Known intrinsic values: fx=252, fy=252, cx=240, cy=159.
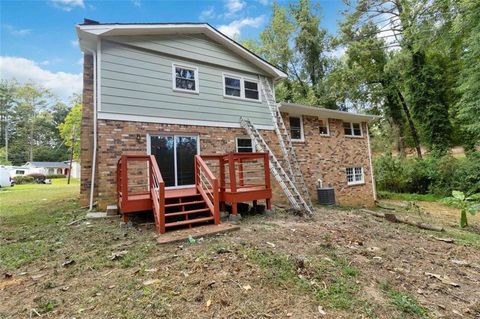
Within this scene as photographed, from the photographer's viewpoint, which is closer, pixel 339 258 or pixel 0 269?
pixel 0 269

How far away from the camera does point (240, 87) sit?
1030 centimetres

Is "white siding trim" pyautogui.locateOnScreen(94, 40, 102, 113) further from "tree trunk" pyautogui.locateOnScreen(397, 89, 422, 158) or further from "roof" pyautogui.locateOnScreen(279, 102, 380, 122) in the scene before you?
"tree trunk" pyautogui.locateOnScreen(397, 89, 422, 158)

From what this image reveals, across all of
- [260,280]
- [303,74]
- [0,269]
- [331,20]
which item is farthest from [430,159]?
[0,269]

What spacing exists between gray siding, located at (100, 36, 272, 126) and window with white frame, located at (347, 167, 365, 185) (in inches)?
261

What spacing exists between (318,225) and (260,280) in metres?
3.46

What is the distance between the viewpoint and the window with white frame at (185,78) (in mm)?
8734

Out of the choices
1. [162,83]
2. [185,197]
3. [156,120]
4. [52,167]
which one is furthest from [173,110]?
[52,167]

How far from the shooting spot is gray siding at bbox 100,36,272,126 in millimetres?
7551

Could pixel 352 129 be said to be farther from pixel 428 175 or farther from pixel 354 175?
pixel 428 175

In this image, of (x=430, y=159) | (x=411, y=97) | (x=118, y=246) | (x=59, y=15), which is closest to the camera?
(x=118, y=246)

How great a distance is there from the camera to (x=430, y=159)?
59.4 feet

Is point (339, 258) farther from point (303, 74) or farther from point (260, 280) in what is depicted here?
point (303, 74)

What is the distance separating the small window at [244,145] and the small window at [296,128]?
2.63 metres

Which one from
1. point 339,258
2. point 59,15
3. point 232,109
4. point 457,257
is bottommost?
point 457,257
